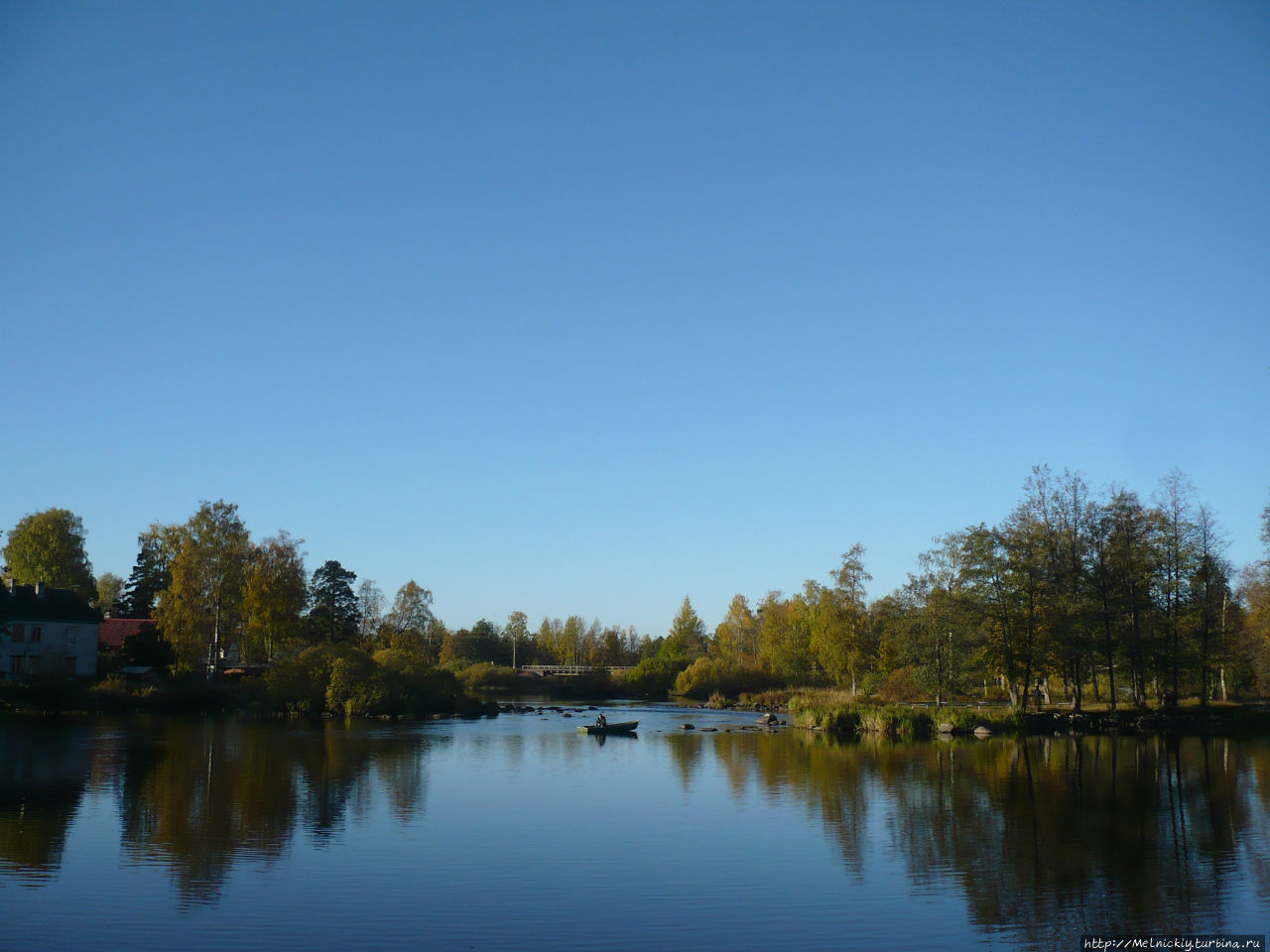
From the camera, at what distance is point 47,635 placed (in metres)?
58.0

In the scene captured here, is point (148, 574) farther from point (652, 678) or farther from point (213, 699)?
point (652, 678)

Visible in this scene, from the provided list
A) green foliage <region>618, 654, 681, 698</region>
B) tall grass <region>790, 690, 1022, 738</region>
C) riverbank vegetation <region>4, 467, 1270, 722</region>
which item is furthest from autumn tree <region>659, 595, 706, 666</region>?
tall grass <region>790, 690, 1022, 738</region>

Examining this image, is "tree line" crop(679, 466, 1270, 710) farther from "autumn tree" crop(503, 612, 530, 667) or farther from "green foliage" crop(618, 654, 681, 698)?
"autumn tree" crop(503, 612, 530, 667)

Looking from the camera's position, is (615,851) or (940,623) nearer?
(615,851)

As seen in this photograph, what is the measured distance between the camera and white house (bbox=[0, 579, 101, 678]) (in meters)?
56.2

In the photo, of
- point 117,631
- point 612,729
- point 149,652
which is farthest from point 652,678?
point 117,631

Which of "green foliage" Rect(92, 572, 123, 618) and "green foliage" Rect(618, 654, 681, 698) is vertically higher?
"green foliage" Rect(92, 572, 123, 618)

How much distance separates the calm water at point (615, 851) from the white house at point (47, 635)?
1025 inches

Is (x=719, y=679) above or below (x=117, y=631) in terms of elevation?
below

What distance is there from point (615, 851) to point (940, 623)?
3582 cm

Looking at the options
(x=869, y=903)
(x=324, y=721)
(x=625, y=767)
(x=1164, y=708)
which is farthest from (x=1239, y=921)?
(x=324, y=721)

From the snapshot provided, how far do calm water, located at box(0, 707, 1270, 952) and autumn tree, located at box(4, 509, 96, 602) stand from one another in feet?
170

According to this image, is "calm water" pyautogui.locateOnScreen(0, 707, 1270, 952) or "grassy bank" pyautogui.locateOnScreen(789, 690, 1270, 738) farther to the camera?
"grassy bank" pyautogui.locateOnScreen(789, 690, 1270, 738)

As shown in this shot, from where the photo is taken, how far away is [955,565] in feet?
182
